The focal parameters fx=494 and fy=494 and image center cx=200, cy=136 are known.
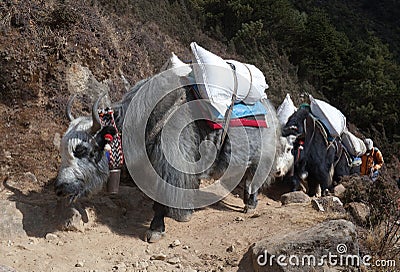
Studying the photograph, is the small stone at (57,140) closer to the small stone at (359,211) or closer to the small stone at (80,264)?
the small stone at (80,264)

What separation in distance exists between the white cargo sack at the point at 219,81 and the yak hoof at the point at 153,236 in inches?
48.3

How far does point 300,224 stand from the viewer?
4328 mm

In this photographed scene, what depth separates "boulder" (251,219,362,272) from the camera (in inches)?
138

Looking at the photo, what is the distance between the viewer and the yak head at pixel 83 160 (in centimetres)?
398

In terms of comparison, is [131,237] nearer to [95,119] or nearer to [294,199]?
[95,119]

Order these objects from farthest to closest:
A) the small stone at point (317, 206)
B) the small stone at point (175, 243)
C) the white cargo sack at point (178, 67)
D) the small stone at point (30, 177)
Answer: the small stone at point (30, 177)
the small stone at point (317, 206)
the white cargo sack at point (178, 67)
the small stone at point (175, 243)

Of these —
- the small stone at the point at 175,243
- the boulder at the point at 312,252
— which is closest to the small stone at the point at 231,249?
the boulder at the point at 312,252

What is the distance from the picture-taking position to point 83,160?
13.4 feet

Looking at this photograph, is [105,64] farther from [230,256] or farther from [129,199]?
[230,256]

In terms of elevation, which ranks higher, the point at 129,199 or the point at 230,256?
the point at 230,256

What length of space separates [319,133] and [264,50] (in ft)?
31.3

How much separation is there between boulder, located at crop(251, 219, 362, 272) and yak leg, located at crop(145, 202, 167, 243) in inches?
36.4

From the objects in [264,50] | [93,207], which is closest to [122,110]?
[93,207]

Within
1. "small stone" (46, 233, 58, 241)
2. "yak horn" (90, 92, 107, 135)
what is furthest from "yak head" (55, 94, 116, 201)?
"small stone" (46, 233, 58, 241)
